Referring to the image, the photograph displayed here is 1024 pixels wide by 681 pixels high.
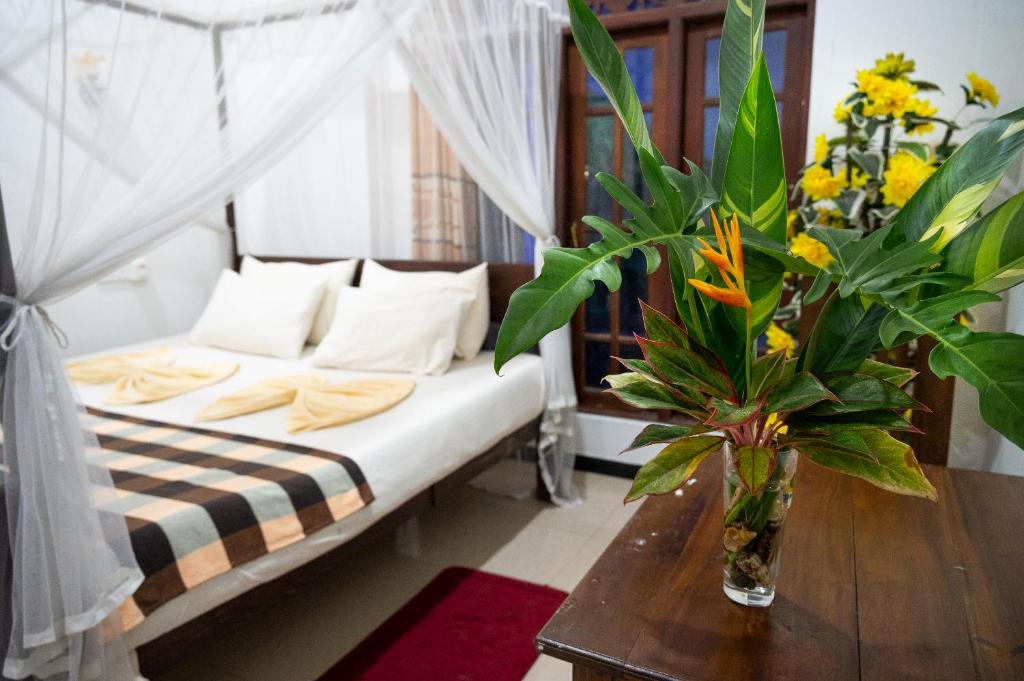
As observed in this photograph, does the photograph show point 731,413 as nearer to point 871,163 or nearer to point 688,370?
point 688,370

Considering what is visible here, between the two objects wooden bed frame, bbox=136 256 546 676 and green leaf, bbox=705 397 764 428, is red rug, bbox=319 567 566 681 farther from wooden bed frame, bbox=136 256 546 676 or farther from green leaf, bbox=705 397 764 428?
green leaf, bbox=705 397 764 428

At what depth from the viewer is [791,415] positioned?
0.97 m

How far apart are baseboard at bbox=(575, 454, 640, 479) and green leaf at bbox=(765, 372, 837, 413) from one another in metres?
2.39

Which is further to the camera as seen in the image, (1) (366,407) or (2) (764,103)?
(1) (366,407)

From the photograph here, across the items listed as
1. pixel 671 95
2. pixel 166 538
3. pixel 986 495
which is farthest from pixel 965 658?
pixel 671 95

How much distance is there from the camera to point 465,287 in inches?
120

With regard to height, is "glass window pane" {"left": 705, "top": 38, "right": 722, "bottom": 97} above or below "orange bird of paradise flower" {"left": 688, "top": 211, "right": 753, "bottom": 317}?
above

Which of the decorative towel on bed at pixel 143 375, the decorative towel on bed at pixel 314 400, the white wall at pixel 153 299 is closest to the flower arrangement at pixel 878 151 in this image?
the decorative towel on bed at pixel 314 400

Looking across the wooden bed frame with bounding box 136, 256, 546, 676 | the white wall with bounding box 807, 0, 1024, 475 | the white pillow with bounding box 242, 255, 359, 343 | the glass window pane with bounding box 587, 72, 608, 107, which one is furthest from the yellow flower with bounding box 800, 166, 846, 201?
the white pillow with bounding box 242, 255, 359, 343

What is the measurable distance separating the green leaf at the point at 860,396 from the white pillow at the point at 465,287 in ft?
7.21

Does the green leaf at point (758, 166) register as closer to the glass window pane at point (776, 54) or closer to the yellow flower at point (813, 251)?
the yellow flower at point (813, 251)

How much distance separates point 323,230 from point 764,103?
3.10 meters

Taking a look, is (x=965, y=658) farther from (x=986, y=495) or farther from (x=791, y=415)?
(x=986, y=495)

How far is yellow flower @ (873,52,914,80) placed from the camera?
7.49ft
